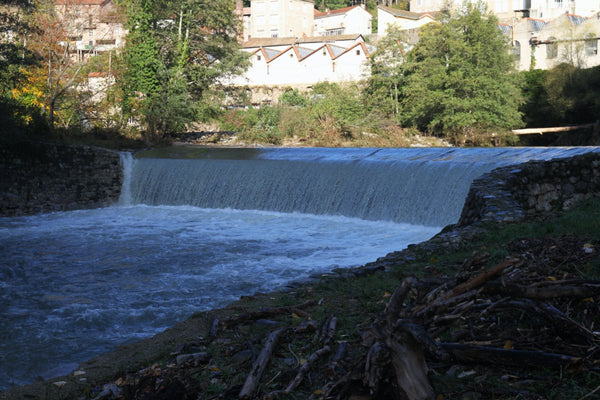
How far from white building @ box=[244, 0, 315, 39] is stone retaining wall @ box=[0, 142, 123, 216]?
122ft

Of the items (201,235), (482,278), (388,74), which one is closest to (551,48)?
(388,74)

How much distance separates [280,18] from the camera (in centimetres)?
5238

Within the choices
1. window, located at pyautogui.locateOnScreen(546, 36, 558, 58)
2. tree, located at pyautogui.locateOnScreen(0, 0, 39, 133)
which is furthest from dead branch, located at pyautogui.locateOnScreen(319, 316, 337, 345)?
window, located at pyautogui.locateOnScreen(546, 36, 558, 58)

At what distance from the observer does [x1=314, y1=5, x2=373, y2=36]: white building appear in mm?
53031

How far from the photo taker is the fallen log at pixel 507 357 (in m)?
2.98

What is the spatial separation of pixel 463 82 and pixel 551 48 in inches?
301

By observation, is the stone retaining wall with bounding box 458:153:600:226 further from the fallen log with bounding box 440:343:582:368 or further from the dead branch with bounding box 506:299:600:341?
the fallen log with bounding box 440:343:582:368

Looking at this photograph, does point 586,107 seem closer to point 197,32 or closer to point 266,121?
point 266,121

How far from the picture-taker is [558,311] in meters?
3.14

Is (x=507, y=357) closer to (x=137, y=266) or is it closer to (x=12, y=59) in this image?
(x=137, y=266)

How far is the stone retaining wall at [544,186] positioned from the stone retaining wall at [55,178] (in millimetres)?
11772

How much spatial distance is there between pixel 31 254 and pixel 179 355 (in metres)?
7.00

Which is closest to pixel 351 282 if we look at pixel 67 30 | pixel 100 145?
pixel 100 145

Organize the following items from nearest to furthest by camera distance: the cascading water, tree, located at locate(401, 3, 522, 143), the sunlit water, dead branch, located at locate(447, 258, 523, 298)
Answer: dead branch, located at locate(447, 258, 523, 298)
the sunlit water
the cascading water
tree, located at locate(401, 3, 522, 143)
